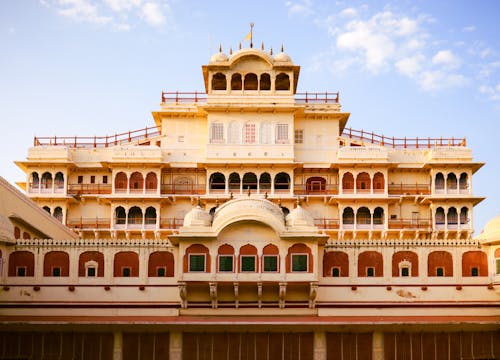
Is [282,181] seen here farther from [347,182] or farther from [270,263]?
[270,263]

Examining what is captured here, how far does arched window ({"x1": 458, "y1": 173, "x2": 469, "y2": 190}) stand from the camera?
63531 millimetres

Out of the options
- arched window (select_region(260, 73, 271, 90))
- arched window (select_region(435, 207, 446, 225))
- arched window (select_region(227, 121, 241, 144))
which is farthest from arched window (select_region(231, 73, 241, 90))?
arched window (select_region(435, 207, 446, 225))

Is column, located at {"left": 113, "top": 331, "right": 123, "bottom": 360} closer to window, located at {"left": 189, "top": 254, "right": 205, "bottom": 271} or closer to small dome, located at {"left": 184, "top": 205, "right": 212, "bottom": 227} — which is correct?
window, located at {"left": 189, "top": 254, "right": 205, "bottom": 271}

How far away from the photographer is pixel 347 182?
207 ft

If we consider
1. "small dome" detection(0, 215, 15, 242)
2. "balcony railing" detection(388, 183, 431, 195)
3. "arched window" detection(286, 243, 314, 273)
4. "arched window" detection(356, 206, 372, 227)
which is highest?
"balcony railing" detection(388, 183, 431, 195)

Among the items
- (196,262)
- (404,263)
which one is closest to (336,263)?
(404,263)

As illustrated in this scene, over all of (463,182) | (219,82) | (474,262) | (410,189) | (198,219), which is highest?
(219,82)

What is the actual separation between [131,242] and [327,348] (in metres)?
11.7

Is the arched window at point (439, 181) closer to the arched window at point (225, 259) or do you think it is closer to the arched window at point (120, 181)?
the arched window at point (120, 181)

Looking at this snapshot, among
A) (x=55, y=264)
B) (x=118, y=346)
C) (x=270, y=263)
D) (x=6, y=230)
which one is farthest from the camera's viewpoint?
(x=55, y=264)

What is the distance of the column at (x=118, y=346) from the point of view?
45875 millimetres

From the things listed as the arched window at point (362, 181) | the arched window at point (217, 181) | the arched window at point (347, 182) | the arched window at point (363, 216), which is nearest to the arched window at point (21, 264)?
the arched window at point (217, 181)

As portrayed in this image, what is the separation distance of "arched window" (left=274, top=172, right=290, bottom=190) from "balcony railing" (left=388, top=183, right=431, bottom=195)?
726cm

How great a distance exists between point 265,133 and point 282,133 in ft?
3.93
